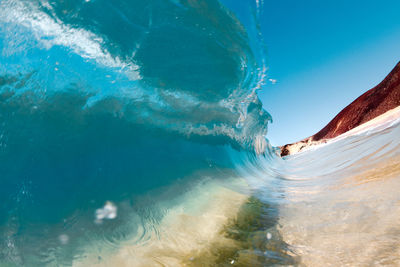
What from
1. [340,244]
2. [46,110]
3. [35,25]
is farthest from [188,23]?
[340,244]

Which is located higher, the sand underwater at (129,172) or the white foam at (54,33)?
the white foam at (54,33)

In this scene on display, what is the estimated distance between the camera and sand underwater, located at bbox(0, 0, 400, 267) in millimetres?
1323

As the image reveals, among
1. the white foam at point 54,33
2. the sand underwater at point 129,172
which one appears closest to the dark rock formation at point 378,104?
the sand underwater at point 129,172

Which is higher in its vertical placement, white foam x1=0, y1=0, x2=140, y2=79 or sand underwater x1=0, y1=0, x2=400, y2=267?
white foam x1=0, y1=0, x2=140, y2=79

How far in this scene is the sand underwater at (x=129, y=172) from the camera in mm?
1323

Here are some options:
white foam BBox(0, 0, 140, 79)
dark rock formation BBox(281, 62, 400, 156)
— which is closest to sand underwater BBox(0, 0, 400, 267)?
white foam BBox(0, 0, 140, 79)

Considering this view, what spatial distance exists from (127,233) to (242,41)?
3.12 meters

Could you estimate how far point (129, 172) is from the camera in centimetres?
212

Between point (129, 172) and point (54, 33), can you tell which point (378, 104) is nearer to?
point (129, 172)

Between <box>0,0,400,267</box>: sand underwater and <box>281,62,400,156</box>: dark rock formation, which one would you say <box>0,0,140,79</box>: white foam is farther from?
<box>281,62,400,156</box>: dark rock formation

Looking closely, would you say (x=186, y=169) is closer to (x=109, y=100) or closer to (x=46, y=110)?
(x=109, y=100)

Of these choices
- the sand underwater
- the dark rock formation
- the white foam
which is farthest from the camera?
the dark rock formation

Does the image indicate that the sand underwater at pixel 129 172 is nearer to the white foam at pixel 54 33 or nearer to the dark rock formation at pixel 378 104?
the white foam at pixel 54 33

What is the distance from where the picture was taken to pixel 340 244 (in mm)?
1107
